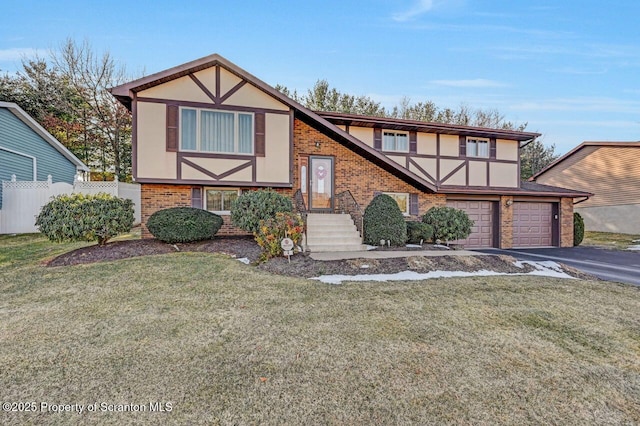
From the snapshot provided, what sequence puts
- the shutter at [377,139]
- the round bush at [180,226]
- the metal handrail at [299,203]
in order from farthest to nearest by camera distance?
the shutter at [377,139], the metal handrail at [299,203], the round bush at [180,226]

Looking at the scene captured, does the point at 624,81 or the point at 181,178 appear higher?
the point at 624,81

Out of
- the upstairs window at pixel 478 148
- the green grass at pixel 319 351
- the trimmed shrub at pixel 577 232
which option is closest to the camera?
the green grass at pixel 319 351

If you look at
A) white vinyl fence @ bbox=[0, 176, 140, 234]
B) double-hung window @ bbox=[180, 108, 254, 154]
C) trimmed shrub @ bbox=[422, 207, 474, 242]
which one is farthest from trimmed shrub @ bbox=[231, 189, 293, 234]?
white vinyl fence @ bbox=[0, 176, 140, 234]

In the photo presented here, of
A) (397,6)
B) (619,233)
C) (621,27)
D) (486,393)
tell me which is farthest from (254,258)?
(619,233)

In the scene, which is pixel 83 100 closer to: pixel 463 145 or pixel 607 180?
pixel 463 145

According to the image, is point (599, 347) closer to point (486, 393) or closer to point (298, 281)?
point (486, 393)

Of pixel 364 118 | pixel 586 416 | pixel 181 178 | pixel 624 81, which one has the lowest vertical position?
pixel 586 416

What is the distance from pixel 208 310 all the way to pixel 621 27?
56.4 feet

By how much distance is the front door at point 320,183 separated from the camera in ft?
39.7

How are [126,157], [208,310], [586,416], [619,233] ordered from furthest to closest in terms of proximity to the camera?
1. [126,157]
2. [619,233]
3. [208,310]
4. [586,416]

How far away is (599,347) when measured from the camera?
146 inches

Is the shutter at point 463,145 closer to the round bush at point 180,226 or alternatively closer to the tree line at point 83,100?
the round bush at point 180,226

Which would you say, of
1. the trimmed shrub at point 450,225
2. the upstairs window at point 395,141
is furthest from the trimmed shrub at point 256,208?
the upstairs window at point 395,141

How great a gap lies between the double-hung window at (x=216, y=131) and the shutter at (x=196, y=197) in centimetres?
133
